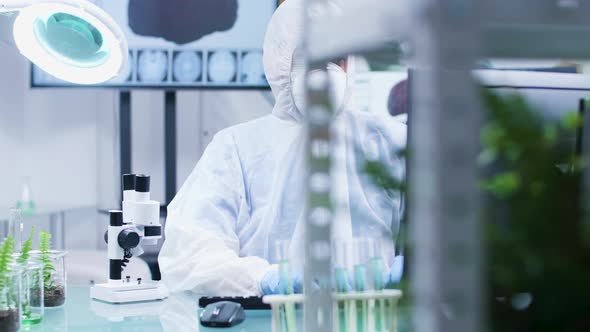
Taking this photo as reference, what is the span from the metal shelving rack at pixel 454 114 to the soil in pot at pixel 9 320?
96 centimetres

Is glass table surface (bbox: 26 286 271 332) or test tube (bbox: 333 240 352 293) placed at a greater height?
test tube (bbox: 333 240 352 293)

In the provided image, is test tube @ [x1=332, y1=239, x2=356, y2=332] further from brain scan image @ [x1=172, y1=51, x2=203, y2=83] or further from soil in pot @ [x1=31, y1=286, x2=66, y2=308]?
brain scan image @ [x1=172, y1=51, x2=203, y2=83]

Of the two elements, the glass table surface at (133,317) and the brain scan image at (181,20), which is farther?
the brain scan image at (181,20)

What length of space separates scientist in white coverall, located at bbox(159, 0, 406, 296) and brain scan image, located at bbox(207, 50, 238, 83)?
101 cm

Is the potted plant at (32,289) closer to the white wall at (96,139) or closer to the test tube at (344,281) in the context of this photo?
the test tube at (344,281)

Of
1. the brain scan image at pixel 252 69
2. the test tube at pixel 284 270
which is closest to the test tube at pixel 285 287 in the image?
the test tube at pixel 284 270

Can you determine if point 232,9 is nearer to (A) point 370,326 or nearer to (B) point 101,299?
(B) point 101,299

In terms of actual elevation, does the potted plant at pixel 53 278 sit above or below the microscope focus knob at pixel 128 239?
below

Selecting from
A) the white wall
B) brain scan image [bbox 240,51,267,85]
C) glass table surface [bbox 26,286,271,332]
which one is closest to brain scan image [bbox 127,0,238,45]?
brain scan image [bbox 240,51,267,85]

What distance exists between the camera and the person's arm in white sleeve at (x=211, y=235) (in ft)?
5.37

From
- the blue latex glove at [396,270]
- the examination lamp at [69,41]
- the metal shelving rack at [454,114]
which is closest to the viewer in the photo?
the metal shelving rack at [454,114]

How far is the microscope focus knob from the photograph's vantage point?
5.32ft

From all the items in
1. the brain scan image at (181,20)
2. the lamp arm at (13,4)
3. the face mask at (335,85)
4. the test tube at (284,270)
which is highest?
the brain scan image at (181,20)

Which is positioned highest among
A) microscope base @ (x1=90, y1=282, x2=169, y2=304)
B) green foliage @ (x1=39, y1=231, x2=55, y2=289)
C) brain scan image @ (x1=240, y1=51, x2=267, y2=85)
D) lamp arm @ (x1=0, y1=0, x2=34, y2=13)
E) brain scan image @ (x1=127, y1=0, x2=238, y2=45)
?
brain scan image @ (x1=127, y1=0, x2=238, y2=45)
